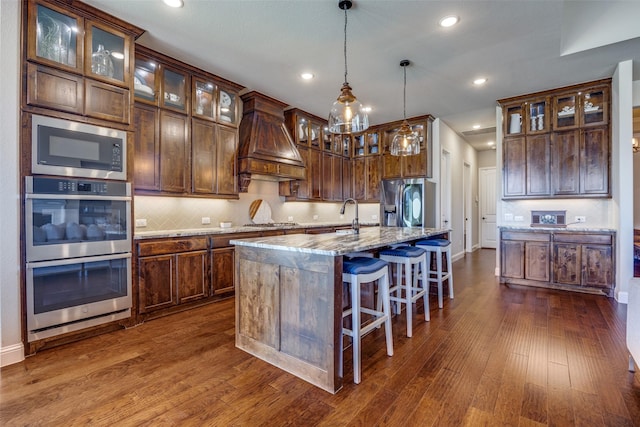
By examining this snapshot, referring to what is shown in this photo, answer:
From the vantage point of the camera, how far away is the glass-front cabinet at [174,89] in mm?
3559

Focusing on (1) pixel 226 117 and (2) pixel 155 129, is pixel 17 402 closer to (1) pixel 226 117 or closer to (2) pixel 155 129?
(2) pixel 155 129

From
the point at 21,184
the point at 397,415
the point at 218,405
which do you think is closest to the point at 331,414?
the point at 397,415

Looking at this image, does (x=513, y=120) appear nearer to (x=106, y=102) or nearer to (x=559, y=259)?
(x=559, y=259)

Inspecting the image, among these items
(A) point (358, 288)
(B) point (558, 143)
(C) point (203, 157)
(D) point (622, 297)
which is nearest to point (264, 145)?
(C) point (203, 157)

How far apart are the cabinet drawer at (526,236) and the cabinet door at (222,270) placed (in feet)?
13.3

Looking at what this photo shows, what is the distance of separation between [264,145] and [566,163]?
4.43 metres

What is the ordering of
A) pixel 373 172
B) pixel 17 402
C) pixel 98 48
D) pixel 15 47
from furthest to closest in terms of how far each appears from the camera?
pixel 373 172 < pixel 98 48 < pixel 15 47 < pixel 17 402

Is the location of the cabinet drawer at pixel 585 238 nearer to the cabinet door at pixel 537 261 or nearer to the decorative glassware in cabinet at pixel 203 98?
the cabinet door at pixel 537 261

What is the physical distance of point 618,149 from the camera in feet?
12.7

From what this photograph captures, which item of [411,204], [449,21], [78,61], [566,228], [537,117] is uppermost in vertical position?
[449,21]

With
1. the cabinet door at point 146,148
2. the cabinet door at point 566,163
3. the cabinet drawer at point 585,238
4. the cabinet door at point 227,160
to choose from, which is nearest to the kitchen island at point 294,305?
the cabinet door at point 146,148

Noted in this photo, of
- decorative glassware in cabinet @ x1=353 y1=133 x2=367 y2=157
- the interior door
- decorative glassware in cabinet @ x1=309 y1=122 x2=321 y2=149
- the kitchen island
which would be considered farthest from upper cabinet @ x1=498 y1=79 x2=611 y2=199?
the interior door

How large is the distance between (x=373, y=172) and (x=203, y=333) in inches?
184

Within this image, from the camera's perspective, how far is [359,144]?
6.68 metres
